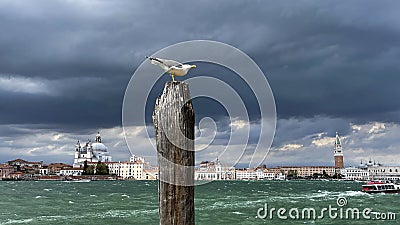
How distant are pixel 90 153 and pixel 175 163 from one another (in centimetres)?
18312

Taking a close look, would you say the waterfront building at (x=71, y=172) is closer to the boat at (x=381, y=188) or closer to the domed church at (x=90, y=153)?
the domed church at (x=90, y=153)

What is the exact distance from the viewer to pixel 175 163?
342 cm

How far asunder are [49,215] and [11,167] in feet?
572

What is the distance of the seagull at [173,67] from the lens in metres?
3.88

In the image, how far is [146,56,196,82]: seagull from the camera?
12.7 ft

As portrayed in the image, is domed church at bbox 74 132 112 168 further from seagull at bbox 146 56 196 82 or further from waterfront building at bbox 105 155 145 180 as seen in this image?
seagull at bbox 146 56 196 82

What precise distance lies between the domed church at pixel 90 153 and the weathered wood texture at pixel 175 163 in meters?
182

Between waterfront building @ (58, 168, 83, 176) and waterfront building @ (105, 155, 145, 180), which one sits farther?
waterfront building @ (105, 155, 145, 180)

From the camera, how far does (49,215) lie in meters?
33.5

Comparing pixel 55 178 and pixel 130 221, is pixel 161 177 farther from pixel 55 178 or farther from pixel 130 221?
pixel 55 178

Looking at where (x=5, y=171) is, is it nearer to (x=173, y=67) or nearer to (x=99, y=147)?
(x=99, y=147)

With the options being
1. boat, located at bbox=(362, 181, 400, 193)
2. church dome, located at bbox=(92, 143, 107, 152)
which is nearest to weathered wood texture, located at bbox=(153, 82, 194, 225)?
boat, located at bbox=(362, 181, 400, 193)

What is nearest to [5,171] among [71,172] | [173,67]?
[71,172]

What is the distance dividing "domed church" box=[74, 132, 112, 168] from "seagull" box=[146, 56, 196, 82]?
181622 millimetres
